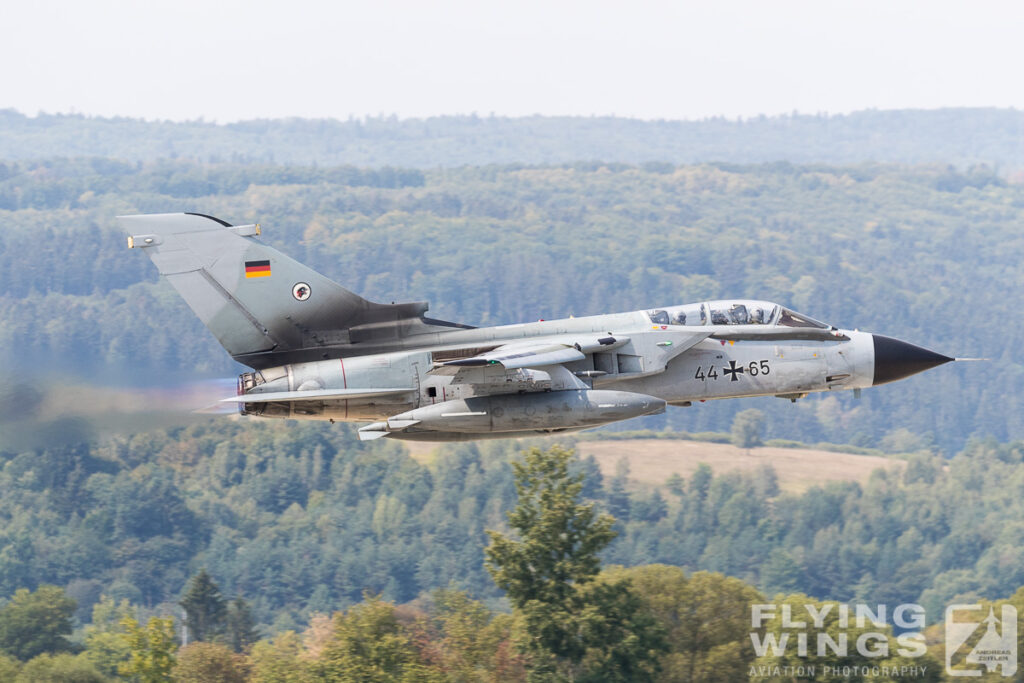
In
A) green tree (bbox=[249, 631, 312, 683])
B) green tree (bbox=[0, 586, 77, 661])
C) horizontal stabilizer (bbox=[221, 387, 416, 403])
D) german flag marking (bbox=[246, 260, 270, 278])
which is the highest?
german flag marking (bbox=[246, 260, 270, 278])

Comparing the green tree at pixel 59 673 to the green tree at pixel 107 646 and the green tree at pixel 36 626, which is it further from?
the green tree at pixel 36 626

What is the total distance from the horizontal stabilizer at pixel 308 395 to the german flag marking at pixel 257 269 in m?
2.12

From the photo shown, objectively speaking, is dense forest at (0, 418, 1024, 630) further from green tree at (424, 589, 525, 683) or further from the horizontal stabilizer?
the horizontal stabilizer

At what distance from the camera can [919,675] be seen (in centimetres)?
4566

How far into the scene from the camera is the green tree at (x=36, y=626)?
218 feet

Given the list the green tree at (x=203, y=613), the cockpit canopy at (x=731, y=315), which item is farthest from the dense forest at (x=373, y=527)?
the cockpit canopy at (x=731, y=315)

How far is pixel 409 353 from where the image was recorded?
2452 cm

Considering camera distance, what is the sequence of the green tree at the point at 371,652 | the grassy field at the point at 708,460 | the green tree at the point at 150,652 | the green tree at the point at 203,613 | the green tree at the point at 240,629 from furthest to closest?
the grassy field at the point at 708,460 → the green tree at the point at 203,613 → the green tree at the point at 240,629 → the green tree at the point at 371,652 → the green tree at the point at 150,652

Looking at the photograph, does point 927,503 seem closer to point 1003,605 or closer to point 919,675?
point 1003,605

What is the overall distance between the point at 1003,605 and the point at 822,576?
68.2m

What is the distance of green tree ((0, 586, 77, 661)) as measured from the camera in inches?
2611

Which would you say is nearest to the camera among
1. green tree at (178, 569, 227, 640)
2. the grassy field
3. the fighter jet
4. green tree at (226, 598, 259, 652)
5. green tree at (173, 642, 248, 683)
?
the fighter jet

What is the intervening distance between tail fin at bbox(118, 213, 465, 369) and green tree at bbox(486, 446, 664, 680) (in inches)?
662

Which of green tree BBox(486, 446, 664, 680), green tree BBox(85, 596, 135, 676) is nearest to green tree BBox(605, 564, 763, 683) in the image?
green tree BBox(486, 446, 664, 680)
